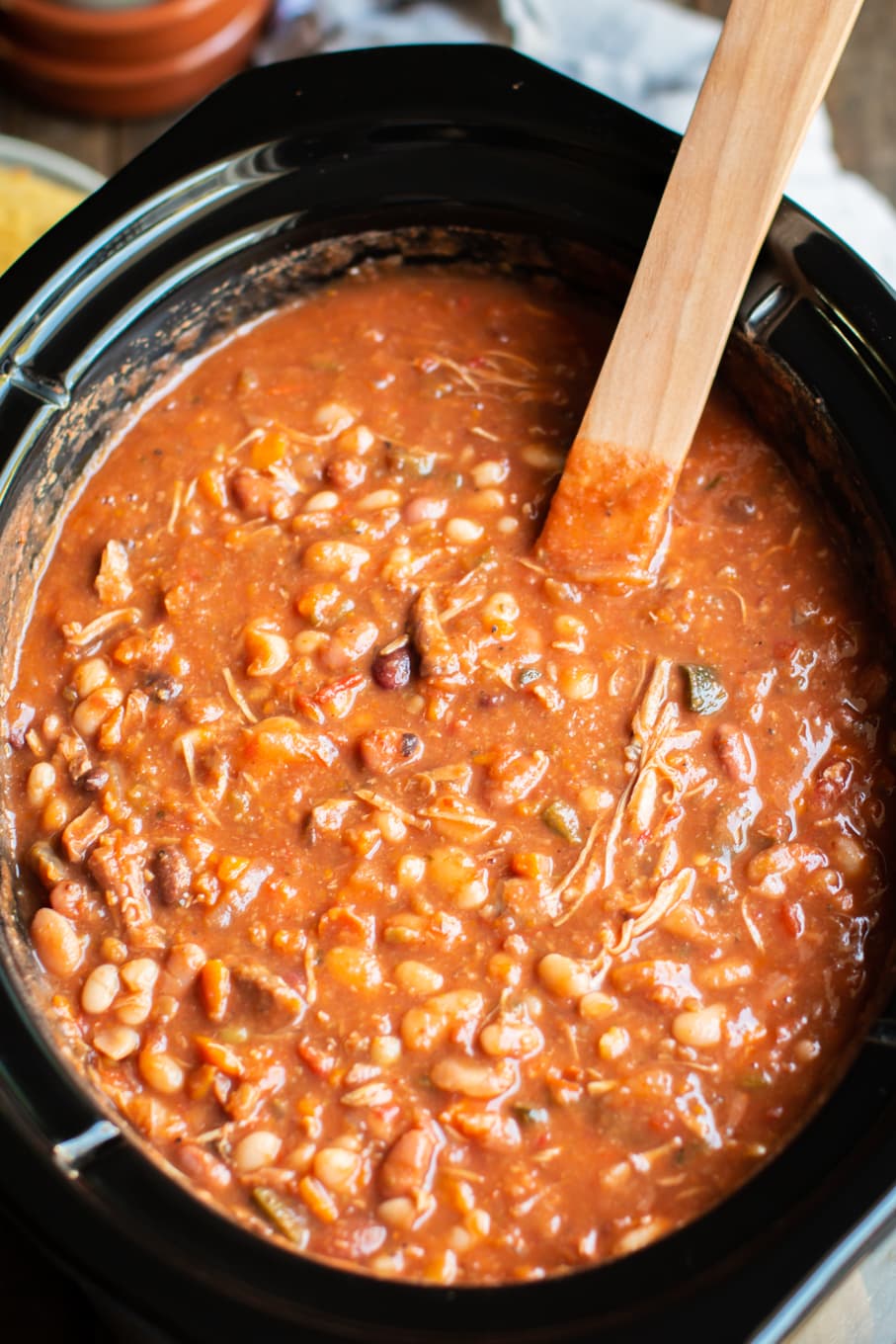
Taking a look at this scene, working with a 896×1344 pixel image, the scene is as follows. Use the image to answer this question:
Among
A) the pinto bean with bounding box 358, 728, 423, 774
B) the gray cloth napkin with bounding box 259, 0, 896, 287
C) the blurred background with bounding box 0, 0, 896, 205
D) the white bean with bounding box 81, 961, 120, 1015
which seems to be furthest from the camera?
the blurred background with bounding box 0, 0, 896, 205

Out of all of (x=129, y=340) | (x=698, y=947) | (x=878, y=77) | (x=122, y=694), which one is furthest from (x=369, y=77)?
(x=878, y=77)

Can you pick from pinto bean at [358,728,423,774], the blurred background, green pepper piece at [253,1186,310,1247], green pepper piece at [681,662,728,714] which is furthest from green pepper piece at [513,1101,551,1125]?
the blurred background

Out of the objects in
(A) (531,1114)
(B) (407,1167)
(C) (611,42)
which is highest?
(C) (611,42)

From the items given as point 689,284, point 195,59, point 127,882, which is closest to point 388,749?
point 127,882

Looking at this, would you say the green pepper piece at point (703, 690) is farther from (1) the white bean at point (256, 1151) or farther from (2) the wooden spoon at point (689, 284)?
(1) the white bean at point (256, 1151)

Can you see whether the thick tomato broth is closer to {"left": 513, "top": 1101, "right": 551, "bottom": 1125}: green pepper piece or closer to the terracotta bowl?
{"left": 513, "top": 1101, "right": 551, "bottom": 1125}: green pepper piece

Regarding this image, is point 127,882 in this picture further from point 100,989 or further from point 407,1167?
point 407,1167
